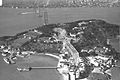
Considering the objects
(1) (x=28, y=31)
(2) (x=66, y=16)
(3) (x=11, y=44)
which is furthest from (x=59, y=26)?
(3) (x=11, y=44)

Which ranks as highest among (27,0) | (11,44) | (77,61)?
(27,0)

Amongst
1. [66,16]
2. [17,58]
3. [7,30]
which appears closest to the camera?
[17,58]

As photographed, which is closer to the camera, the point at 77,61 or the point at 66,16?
the point at 77,61

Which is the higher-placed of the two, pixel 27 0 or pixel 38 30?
pixel 27 0

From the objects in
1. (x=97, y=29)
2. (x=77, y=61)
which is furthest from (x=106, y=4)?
(x=77, y=61)

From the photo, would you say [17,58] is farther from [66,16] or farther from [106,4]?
[106,4]

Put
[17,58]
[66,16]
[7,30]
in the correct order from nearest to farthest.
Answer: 1. [17,58]
2. [7,30]
3. [66,16]
